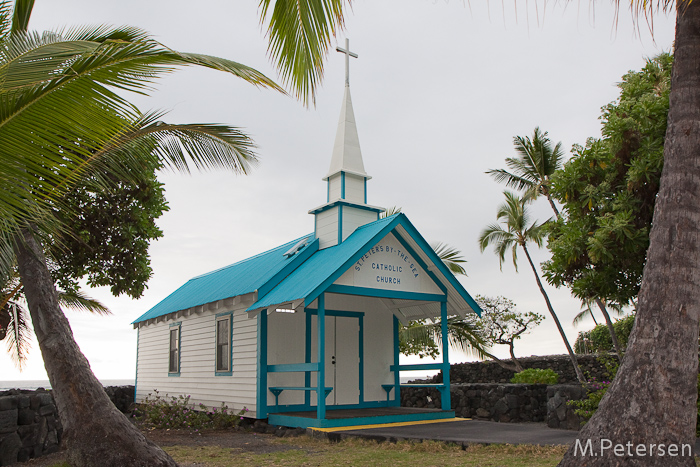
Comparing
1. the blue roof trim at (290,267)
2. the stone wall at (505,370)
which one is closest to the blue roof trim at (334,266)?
the blue roof trim at (290,267)

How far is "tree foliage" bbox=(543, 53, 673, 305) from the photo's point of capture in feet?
33.3

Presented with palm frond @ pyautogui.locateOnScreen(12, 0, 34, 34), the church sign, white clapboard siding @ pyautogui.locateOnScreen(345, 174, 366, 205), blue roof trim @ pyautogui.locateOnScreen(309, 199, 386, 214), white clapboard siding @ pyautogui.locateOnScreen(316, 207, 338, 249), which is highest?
palm frond @ pyautogui.locateOnScreen(12, 0, 34, 34)

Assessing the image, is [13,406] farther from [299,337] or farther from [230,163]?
[299,337]

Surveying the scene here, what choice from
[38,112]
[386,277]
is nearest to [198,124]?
[38,112]

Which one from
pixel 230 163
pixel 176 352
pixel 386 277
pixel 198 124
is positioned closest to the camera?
pixel 198 124

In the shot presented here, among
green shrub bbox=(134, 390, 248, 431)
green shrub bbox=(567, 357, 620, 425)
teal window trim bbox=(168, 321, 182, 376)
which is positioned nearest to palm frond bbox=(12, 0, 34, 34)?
green shrub bbox=(134, 390, 248, 431)

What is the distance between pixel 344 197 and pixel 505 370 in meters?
12.6

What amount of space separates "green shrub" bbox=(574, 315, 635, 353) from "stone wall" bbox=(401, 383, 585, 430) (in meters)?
13.1

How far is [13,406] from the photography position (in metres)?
8.72

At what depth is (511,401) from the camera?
48.4 ft

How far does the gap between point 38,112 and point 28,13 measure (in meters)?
5.14

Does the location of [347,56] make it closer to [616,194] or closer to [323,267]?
[323,267]

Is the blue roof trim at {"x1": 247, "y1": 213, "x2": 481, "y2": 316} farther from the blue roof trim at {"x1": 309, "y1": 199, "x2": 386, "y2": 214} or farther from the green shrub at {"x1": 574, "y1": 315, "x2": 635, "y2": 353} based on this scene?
the green shrub at {"x1": 574, "y1": 315, "x2": 635, "y2": 353}

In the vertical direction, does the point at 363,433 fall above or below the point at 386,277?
below
